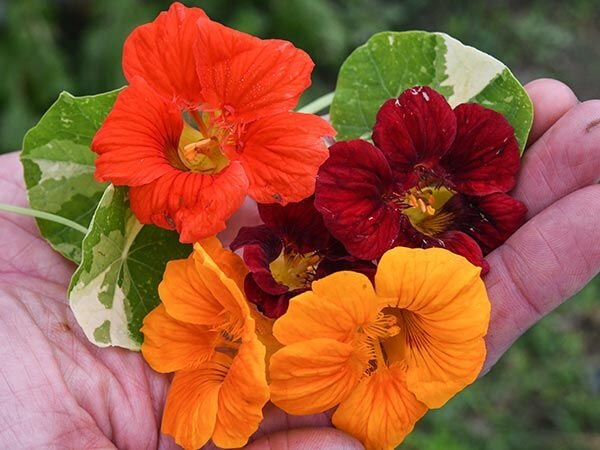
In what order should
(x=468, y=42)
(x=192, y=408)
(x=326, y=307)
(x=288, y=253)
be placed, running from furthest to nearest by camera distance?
1. (x=468, y=42)
2. (x=288, y=253)
3. (x=192, y=408)
4. (x=326, y=307)

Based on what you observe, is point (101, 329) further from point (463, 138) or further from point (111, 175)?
point (463, 138)

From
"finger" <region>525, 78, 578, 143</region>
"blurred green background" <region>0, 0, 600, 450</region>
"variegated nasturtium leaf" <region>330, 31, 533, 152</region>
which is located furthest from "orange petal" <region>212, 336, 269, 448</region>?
"blurred green background" <region>0, 0, 600, 450</region>

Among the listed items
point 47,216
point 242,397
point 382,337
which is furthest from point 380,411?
point 47,216

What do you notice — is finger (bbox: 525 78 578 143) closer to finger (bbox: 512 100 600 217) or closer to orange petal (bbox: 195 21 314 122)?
finger (bbox: 512 100 600 217)

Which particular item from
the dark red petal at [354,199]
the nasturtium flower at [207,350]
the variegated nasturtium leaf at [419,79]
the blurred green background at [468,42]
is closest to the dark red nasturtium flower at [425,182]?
the dark red petal at [354,199]

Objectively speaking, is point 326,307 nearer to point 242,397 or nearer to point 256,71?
point 242,397

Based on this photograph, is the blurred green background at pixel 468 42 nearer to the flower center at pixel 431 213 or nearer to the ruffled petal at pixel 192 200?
the flower center at pixel 431 213

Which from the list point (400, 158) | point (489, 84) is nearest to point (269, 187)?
point (400, 158)
